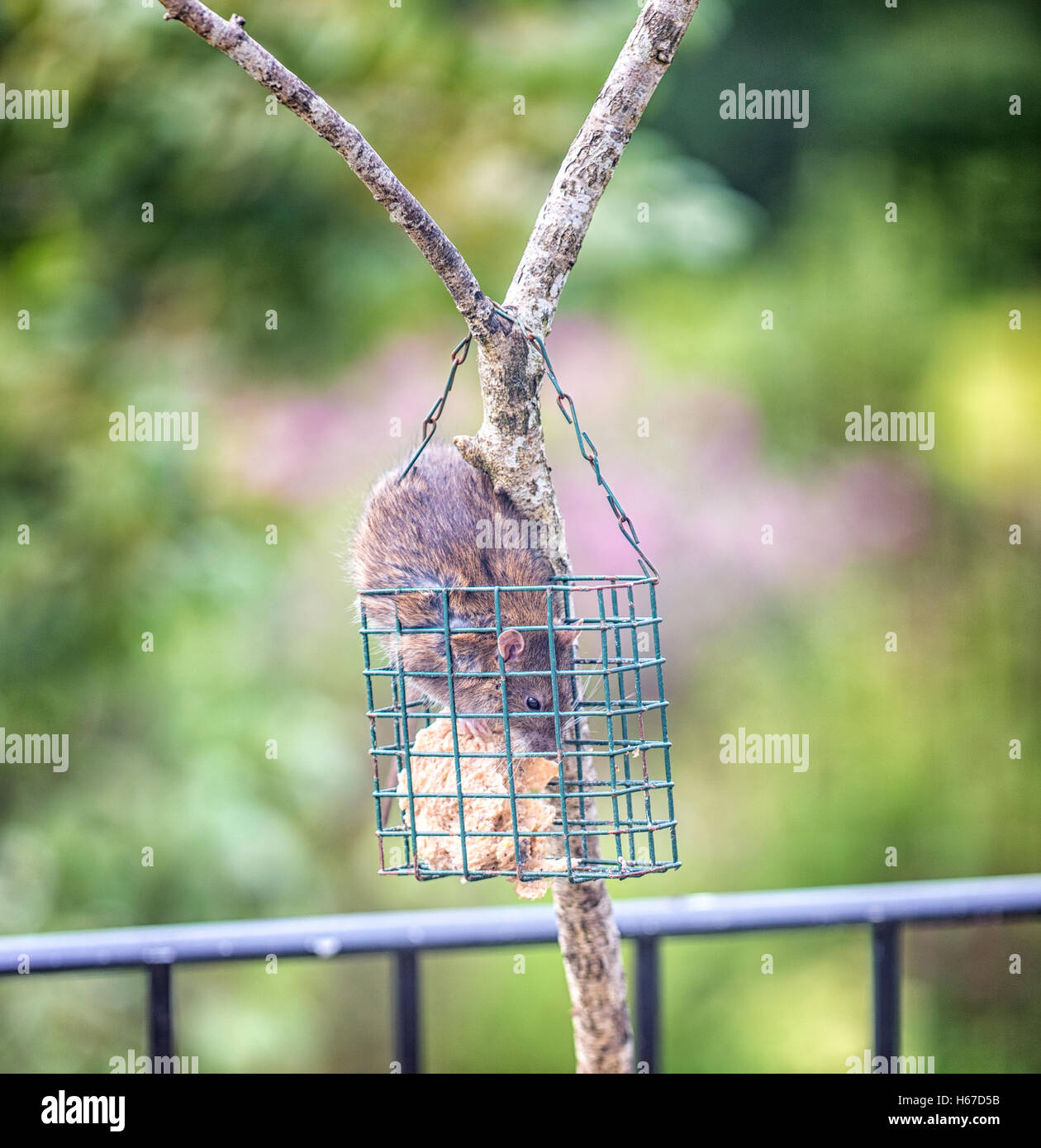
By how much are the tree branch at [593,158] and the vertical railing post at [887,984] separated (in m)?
1.36

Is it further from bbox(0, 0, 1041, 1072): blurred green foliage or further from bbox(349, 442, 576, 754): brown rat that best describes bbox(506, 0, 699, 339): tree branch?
bbox(0, 0, 1041, 1072): blurred green foliage

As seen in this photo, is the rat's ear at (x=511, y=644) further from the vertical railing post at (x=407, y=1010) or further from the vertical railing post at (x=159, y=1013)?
the vertical railing post at (x=159, y=1013)

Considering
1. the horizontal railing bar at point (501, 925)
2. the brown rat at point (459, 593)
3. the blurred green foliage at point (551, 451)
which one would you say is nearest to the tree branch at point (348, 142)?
the brown rat at point (459, 593)

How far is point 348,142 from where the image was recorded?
5.40 feet

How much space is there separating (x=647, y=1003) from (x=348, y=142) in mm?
1665

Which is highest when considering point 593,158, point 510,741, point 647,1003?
point 593,158

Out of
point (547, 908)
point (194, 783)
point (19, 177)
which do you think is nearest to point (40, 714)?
point (194, 783)

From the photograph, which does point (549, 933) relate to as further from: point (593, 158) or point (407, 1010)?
point (593, 158)

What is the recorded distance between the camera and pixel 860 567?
6254 mm

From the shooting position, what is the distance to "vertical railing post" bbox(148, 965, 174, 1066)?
2.25 meters

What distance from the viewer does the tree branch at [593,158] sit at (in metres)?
1.84

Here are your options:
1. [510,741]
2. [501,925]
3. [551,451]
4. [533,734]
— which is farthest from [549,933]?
[551,451]
